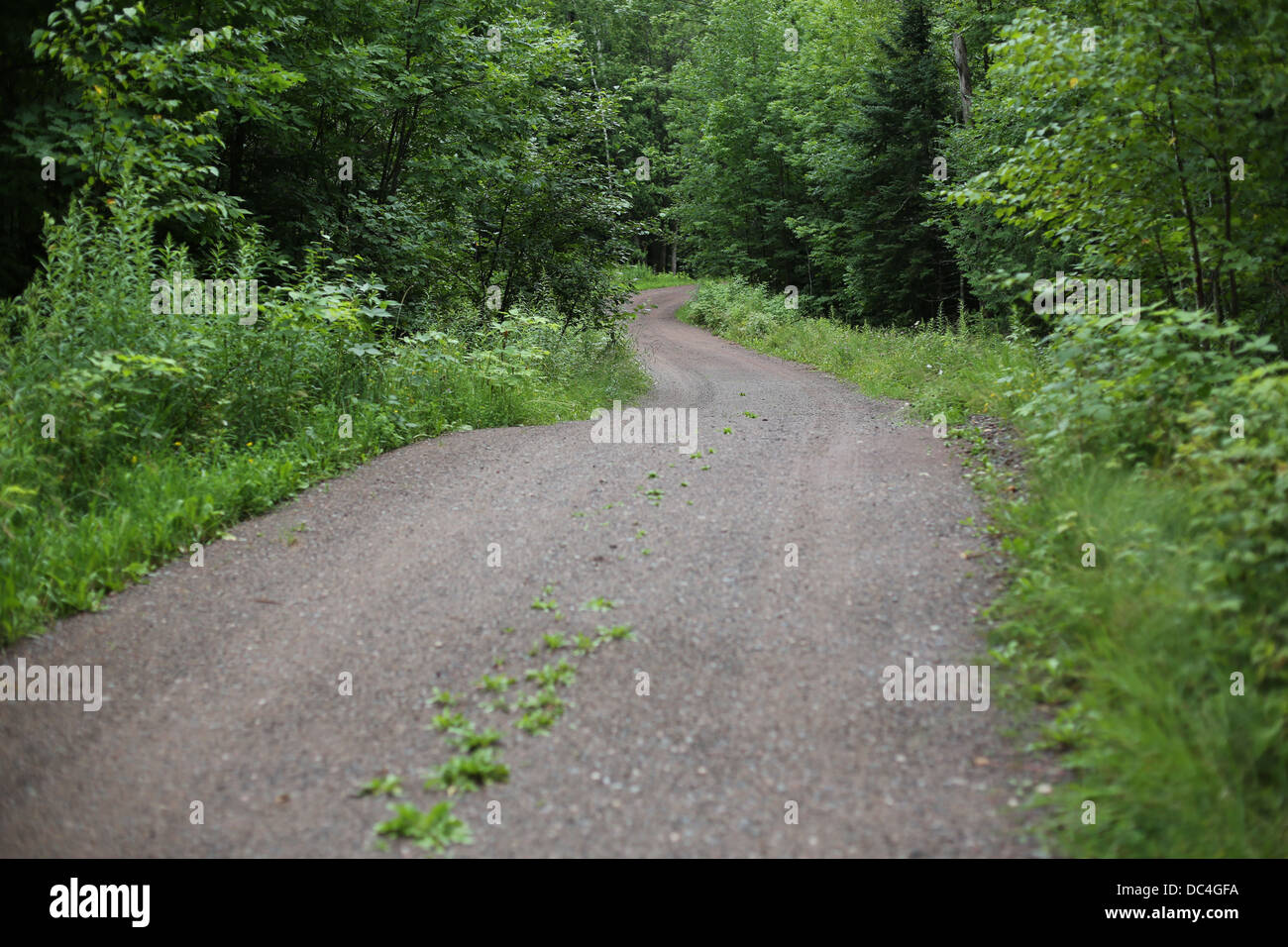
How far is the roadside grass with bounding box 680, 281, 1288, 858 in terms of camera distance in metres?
3.24

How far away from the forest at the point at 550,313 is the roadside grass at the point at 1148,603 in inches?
0.7

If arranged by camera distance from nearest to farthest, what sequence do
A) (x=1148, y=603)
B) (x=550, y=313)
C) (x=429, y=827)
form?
(x=429, y=827) → (x=1148, y=603) → (x=550, y=313)

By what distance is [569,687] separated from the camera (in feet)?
14.7

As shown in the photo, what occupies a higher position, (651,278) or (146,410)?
(651,278)

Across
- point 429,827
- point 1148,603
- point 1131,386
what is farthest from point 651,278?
point 429,827

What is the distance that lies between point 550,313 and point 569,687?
11938 millimetres

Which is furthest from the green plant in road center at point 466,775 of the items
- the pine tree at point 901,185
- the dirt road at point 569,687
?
the pine tree at point 901,185

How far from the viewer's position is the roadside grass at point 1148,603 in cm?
324

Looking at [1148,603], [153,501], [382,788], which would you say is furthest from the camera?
[153,501]

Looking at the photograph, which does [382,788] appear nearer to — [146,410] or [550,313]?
[146,410]

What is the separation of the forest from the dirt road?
49cm

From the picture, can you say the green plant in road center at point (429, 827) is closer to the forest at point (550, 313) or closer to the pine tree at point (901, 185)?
the forest at point (550, 313)
